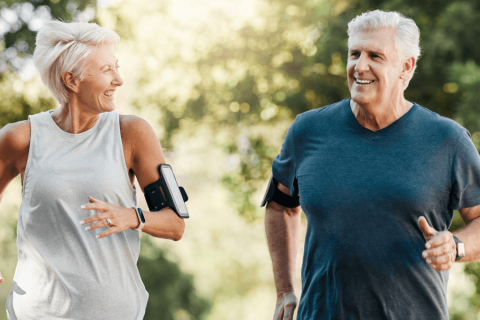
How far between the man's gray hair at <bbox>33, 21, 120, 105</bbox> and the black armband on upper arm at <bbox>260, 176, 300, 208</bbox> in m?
0.86

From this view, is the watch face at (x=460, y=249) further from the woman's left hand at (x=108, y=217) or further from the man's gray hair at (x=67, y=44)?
the man's gray hair at (x=67, y=44)

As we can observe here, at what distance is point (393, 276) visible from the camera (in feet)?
5.75

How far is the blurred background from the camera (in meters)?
5.49

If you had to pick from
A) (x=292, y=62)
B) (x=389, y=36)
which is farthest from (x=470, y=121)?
(x=389, y=36)

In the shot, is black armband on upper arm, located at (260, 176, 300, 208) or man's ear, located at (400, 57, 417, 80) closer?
man's ear, located at (400, 57, 417, 80)

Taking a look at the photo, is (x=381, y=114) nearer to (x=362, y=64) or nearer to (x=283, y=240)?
(x=362, y=64)

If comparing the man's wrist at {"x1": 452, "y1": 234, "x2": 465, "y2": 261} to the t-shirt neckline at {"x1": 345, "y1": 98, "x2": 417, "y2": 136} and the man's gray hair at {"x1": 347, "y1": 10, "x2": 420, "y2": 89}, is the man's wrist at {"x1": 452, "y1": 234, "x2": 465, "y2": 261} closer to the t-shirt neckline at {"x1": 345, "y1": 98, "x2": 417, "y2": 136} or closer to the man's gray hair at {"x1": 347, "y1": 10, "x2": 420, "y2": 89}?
the t-shirt neckline at {"x1": 345, "y1": 98, "x2": 417, "y2": 136}

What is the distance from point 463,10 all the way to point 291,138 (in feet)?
12.7

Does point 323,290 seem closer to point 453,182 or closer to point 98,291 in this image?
point 453,182

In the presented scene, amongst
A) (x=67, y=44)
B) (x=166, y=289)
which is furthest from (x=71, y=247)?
(x=166, y=289)

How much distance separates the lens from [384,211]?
1772 millimetres

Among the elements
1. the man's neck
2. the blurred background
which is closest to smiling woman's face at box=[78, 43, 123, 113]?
the man's neck

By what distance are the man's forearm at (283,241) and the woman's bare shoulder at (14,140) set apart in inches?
39.8

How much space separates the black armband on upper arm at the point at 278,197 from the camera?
7.18ft
